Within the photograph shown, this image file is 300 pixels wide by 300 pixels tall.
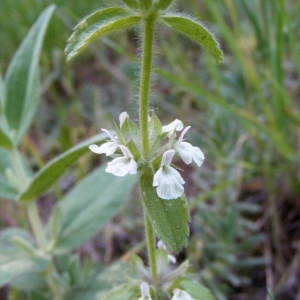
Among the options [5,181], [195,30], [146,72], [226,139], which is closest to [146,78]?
[146,72]

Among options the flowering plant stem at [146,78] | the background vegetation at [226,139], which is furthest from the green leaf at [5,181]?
the flowering plant stem at [146,78]

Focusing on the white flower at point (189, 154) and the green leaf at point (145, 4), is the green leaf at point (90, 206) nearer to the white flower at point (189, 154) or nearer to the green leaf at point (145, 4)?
the white flower at point (189, 154)

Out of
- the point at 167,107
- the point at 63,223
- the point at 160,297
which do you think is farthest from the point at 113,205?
the point at 167,107

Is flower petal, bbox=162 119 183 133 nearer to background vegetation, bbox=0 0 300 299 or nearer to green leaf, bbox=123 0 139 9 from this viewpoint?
green leaf, bbox=123 0 139 9

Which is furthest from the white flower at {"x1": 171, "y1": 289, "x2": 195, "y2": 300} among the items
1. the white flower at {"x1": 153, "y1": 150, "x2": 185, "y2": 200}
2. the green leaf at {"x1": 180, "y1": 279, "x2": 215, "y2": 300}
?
the white flower at {"x1": 153, "y1": 150, "x2": 185, "y2": 200}

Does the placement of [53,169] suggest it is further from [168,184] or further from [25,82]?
[168,184]

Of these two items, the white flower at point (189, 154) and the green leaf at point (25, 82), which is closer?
the white flower at point (189, 154)
